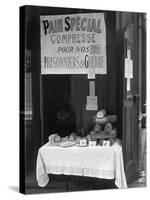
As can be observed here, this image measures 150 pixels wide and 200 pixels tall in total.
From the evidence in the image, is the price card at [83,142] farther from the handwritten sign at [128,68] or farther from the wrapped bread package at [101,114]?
the handwritten sign at [128,68]

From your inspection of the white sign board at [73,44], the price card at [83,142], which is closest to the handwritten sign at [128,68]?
the white sign board at [73,44]

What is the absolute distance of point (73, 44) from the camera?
5.46 metres

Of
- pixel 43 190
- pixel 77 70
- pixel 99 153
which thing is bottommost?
pixel 43 190

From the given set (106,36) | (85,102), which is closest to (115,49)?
(106,36)

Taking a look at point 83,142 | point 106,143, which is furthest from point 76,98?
point 106,143

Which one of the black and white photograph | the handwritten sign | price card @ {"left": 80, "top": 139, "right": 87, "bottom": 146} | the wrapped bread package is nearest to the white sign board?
Result: the black and white photograph

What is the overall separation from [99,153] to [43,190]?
2.16 feet

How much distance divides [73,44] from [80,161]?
1158mm

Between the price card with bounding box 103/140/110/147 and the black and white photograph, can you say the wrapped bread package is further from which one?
the price card with bounding box 103/140/110/147

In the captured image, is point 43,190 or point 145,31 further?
point 145,31

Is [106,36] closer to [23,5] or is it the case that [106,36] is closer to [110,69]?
[110,69]

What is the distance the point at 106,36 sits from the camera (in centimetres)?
550

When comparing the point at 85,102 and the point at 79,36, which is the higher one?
the point at 79,36

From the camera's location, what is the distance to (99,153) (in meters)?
5.48
